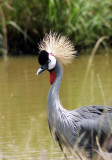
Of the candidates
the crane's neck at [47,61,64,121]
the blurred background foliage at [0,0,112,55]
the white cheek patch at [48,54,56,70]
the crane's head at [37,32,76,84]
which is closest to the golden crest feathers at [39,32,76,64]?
the crane's head at [37,32,76,84]

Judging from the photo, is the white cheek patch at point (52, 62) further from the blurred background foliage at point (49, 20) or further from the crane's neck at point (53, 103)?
the blurred background foliage at point (49, 20)

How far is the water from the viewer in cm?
547

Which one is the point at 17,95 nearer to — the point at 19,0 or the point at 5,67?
the point at 5,67

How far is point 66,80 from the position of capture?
348 inches

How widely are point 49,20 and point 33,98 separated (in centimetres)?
361

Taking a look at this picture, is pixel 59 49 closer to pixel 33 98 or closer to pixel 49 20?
pixel 33 98

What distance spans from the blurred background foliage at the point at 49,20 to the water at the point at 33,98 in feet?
1.33

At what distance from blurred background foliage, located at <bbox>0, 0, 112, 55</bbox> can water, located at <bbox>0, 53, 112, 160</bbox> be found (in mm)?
406

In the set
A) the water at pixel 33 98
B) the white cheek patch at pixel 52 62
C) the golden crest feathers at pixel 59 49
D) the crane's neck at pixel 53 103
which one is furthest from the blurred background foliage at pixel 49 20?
the crane's neck at pixel 53 103

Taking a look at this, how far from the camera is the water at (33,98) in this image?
547cm

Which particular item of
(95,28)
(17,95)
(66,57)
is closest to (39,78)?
(17,95)

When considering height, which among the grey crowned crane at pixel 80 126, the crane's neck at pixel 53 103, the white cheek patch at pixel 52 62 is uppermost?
the white cheek patch at pixel 52 62

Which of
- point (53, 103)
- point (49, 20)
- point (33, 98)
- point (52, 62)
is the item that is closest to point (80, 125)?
point (53, 103)

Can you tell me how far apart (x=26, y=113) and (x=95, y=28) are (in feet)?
16.2
